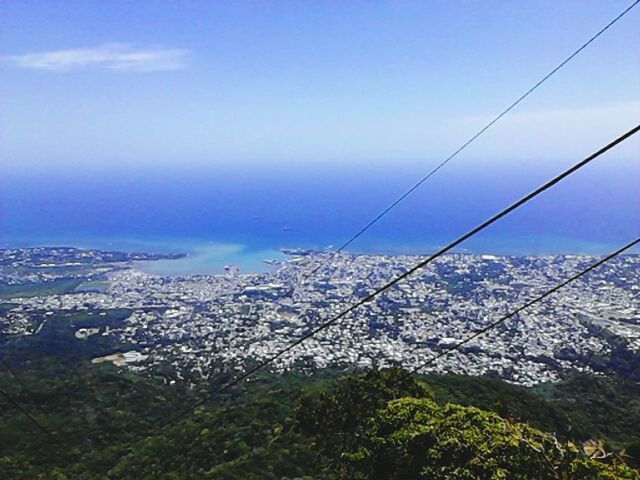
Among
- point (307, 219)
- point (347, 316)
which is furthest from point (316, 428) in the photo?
point (307, 219)

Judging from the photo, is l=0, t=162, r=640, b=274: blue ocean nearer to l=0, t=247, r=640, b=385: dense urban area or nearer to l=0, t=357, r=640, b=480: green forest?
l=0, t=247, r=640, b=385: dense urban area

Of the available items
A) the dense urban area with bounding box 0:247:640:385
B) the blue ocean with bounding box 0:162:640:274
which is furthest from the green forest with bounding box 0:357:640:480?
the blue ocean with bounding box 0:162:640:274

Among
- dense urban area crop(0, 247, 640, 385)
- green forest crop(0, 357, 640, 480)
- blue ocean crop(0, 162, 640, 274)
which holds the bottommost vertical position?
green forest crop(0, 357, 640, 480)

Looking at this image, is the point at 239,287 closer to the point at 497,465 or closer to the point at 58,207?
the point at 497,465

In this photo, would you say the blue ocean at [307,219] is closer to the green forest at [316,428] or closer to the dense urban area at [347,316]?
the dense urban area at [347,316]

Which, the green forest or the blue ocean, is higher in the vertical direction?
the blue ocean

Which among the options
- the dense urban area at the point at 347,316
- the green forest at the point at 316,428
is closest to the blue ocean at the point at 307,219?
the dense urban area at the point at 347,316
